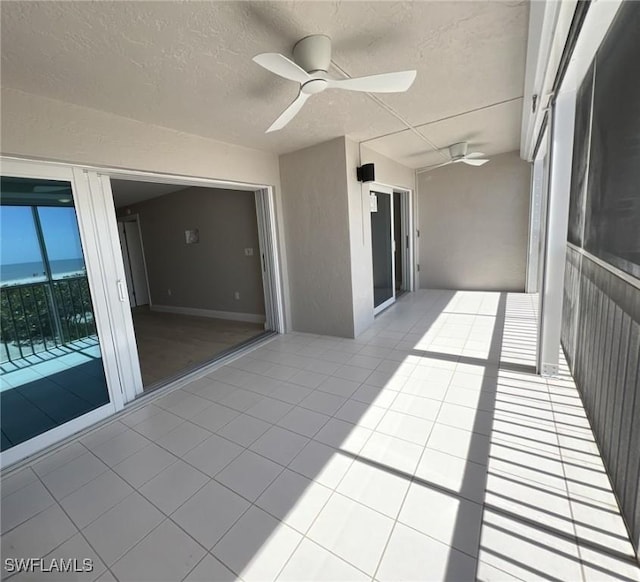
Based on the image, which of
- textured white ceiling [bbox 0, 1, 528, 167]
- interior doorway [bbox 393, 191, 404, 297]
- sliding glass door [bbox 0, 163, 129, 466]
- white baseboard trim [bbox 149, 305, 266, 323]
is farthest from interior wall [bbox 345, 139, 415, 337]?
sliding glass door [bbox 0, 163, 129, 466]

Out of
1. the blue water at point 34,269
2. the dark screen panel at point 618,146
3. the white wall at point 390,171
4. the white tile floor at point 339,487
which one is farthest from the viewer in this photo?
the white wall at point 390,171

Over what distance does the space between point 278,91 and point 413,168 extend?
14.1ft

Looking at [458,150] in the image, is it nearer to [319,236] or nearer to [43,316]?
[319,236]

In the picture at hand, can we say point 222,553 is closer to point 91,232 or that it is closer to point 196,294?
point 91,232

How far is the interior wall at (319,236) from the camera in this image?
3.69 meters

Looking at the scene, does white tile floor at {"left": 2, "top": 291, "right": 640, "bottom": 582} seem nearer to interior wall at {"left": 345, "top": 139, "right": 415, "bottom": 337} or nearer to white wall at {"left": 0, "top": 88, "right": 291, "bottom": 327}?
interior wall at {"left": 345, "top": 139, "right": 415, "bottom": 337}

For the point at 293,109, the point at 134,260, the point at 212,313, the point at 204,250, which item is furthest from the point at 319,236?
the point at 134,260

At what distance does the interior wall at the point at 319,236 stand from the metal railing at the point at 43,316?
239cm

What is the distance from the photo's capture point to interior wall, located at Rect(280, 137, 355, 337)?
3688mm

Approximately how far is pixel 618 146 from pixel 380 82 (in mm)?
1338

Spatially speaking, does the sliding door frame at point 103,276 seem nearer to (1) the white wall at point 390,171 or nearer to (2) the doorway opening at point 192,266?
(2) the doorway opening at point 192,266

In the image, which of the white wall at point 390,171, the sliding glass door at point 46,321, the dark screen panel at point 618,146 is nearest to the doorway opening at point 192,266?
the sliding glass door at point 46,321

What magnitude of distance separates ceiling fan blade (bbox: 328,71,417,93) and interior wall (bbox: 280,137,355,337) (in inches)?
69.9

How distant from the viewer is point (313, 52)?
1.75 meters
